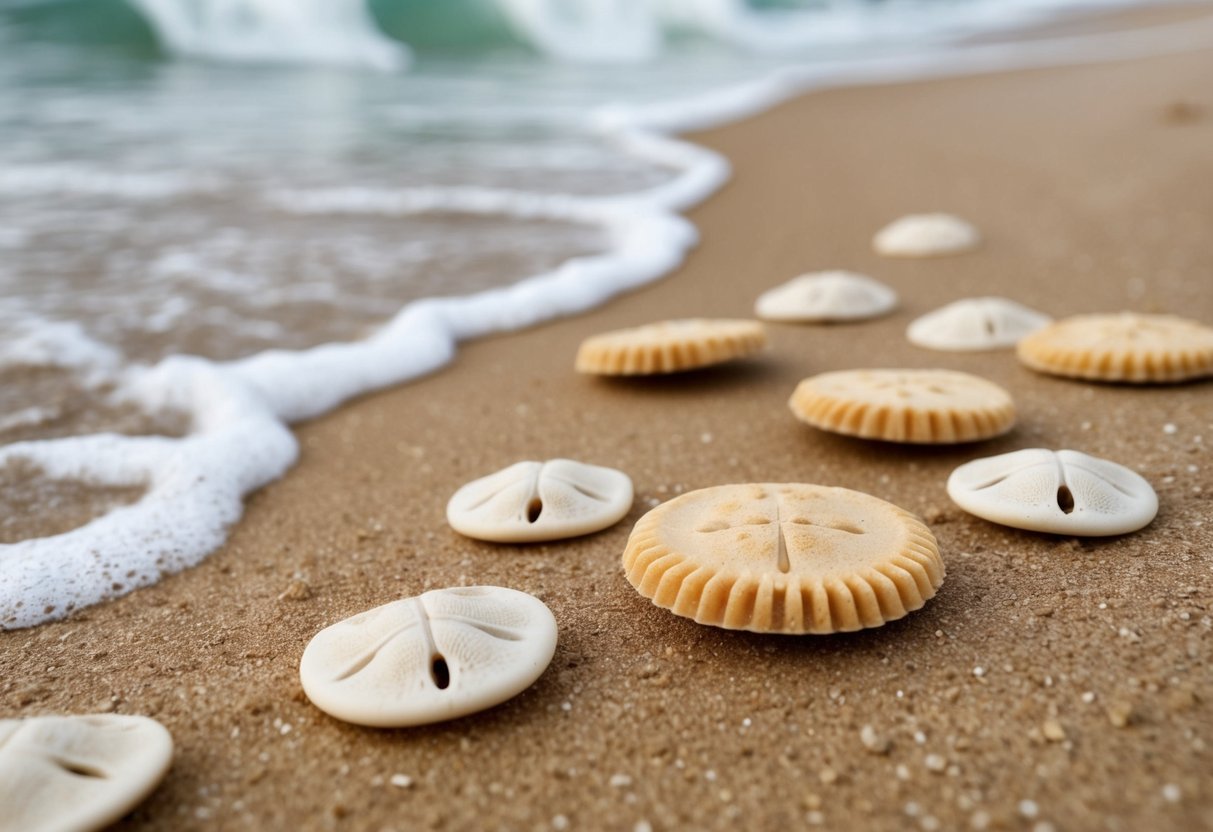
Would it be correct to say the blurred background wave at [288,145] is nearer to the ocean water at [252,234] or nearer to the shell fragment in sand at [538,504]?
the ocean water at [252,234]

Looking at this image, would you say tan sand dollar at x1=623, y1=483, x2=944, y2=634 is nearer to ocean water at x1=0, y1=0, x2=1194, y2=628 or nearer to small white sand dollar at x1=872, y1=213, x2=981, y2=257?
ocean water at x1=0, y1=0, x2=1194, y2=628

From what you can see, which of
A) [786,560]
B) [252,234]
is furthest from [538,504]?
[252,234]

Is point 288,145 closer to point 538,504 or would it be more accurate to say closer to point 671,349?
point 671,349

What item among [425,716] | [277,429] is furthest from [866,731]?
[277,429]

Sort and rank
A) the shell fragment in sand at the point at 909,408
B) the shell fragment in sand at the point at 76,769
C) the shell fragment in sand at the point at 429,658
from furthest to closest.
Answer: the shell fragment in sand at the point at 909,408
the shell fragment in sand at the point at 429,658
the shell fragment in sand at the point at 76,769

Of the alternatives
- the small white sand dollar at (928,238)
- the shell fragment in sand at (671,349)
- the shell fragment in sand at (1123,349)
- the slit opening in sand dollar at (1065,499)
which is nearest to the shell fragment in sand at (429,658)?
the slit opening in sand dollar at (1065,499)

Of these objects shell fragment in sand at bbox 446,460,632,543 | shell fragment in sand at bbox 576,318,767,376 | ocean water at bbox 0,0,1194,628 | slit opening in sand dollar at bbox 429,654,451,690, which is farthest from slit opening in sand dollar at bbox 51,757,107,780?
shell fragment in sand at bbox 576,318,767,376

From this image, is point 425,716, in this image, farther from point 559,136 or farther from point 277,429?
point 559,136
